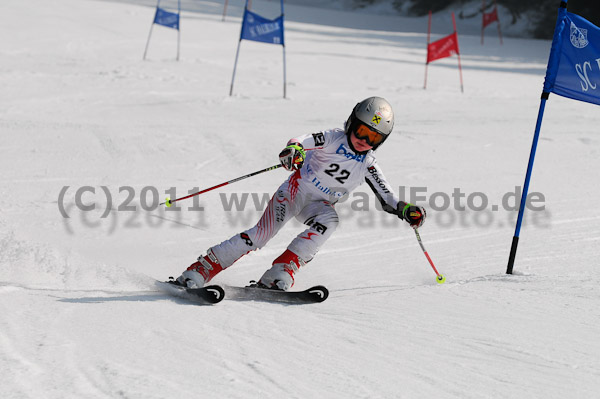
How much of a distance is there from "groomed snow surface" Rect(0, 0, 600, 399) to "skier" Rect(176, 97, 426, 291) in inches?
14.7

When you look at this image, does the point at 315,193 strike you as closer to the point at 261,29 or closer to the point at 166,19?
the point at 261,29

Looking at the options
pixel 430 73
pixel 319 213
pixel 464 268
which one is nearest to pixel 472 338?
pixel 319 213

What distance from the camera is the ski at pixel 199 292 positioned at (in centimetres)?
404

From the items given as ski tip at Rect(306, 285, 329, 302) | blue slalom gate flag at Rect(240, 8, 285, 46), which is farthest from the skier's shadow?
blue slalom gate flag at Rect(240, 8, 285, 46)

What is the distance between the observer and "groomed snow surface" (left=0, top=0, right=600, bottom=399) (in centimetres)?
289

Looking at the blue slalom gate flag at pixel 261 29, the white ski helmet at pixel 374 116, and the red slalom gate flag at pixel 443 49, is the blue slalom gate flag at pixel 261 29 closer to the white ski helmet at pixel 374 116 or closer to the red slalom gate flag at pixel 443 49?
the red slalom gate flag at pixel 443 49

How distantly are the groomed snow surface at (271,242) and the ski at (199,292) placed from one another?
0.06 m

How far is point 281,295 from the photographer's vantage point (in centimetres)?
430

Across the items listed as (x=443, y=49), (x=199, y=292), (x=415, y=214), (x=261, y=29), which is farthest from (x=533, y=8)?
(x=199, y=292)

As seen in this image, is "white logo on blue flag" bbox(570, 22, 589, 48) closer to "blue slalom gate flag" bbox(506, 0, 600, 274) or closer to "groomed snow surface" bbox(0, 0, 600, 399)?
"blue slalom gate flag" bbox(506, 0, 600, 274)

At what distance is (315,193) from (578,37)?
2020 mm

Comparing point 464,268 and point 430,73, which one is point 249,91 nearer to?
point 430,73

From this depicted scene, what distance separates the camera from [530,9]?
3023 centimetres

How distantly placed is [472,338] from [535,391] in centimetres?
64
